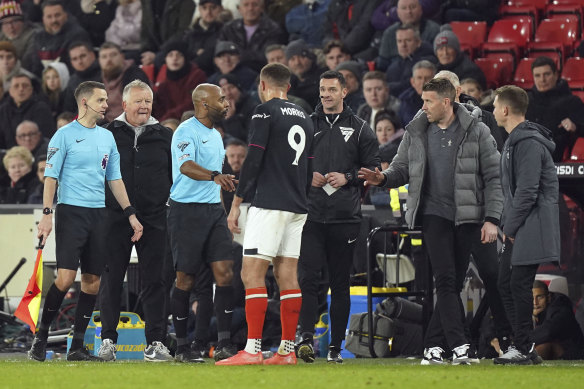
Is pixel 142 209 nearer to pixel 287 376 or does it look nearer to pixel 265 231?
pixel 265 231

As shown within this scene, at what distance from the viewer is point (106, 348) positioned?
9594 mm

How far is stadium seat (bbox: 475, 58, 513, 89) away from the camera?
15.0m

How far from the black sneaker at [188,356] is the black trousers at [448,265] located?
6.05ft

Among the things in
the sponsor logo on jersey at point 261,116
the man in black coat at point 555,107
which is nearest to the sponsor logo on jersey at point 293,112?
the sponsor logo on jersey at point 261,116

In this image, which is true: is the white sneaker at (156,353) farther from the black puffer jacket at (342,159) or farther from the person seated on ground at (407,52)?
the person seated on ground at (407,52)

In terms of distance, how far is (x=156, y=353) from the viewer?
961 centimetres

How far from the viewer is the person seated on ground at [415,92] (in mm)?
13977

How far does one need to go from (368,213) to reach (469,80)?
2.28m

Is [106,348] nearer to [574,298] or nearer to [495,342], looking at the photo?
[495,342]

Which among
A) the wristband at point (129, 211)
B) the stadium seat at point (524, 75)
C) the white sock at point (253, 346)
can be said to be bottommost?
the white sock at point (253, 346)

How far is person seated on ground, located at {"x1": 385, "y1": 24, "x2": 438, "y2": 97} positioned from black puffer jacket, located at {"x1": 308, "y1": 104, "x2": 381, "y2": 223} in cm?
542

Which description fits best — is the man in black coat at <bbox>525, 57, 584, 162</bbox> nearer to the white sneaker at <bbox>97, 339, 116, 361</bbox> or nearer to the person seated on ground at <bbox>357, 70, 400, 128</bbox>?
the person seated on ground at <bbox>357, 70, 400, 128</bbox>

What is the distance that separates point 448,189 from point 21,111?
9.76m

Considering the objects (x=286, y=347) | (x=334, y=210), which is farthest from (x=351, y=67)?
(x=286, y=347)
